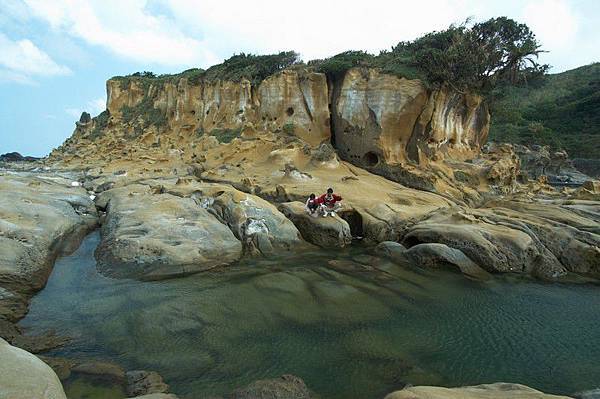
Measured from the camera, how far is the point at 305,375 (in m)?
6.53

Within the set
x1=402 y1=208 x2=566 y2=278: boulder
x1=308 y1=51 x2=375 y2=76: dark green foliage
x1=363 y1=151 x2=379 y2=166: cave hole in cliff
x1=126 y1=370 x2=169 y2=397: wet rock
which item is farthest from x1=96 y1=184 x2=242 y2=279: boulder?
x1=308 y1=51 x2=375 y2=76: dark green foliage

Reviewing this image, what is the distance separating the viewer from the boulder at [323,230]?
1462 cm

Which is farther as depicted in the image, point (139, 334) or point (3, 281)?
point (3, 281)

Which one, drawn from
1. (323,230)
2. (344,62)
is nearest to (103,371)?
(323,230)

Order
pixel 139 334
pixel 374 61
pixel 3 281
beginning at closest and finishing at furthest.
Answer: pixel 139 334
pixel 3 281
pixel 374 61

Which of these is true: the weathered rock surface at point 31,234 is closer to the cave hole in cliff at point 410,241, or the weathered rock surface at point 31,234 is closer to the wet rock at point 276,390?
the wet rock at point 276,390

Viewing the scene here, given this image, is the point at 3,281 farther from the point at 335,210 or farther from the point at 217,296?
the point at 335,210

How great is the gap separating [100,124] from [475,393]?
4743cm

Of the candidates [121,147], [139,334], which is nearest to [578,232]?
[139,334]

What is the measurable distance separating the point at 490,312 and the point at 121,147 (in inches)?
1304

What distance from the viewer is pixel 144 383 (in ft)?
19.4

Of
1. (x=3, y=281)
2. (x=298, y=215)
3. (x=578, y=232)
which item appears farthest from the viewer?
(x=298, y=215)

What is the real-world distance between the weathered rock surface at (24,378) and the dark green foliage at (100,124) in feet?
138

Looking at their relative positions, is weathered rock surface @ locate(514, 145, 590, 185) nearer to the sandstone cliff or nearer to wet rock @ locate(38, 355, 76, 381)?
the sandstone cliff
